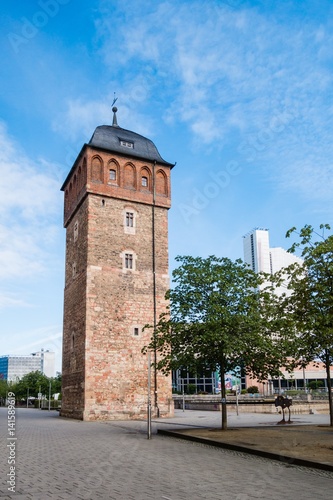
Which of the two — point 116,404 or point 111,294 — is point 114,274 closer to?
point 111,294

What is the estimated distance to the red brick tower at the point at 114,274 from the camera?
95.5ft

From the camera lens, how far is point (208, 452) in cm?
1249

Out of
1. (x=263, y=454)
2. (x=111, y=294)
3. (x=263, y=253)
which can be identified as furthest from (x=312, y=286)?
(x=263, y=253)

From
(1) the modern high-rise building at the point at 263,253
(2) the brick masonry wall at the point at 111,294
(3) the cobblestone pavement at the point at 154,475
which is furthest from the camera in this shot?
(1) the modern high-rise building at the point at 263,253

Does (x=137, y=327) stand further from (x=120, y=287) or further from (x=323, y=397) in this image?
(x=323, y=397)

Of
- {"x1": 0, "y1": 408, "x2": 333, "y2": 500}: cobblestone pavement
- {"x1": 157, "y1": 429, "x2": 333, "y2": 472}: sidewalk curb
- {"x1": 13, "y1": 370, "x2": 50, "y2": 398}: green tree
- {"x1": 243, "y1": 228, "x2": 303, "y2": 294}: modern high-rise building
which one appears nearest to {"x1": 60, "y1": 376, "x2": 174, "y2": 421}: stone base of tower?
{"x1": 157, "y1": 429, "x2": 333, "y2": 472}: sidewalk curb

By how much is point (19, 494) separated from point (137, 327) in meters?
23.6

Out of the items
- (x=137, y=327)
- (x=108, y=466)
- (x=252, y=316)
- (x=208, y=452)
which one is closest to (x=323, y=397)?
(x=137, y=327)

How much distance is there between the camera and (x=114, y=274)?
3086 cm

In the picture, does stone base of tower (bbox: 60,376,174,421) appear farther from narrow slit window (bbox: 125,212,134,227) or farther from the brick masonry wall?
narrow slit window (bbox: 125,212,134,227)

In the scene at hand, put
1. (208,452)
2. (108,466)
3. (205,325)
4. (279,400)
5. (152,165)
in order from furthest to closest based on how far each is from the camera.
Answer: (152,165) → (279,400) → (205,325) → (208,452) → (108,466)

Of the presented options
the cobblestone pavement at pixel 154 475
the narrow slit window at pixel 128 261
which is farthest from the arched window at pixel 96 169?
the cobblestone pavement at pixel 154 475

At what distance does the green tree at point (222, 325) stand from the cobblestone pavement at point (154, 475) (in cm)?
462

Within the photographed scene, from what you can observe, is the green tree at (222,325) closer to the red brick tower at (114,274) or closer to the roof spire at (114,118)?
the red brick tower at (114,274)
